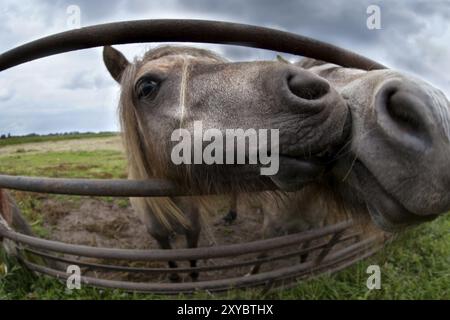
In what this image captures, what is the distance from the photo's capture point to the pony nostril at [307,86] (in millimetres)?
1293

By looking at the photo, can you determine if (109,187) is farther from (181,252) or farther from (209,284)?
(209,284)

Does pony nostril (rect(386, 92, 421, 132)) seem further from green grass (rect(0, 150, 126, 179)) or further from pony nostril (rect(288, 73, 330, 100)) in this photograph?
green grass (rect(0, 150, 126, 179))

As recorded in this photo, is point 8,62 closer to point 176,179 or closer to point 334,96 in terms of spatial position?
point 176,179

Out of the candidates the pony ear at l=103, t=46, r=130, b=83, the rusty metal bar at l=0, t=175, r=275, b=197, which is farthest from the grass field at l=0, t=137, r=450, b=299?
the rusty metal bar at l=0, t=175, r=275, b=197

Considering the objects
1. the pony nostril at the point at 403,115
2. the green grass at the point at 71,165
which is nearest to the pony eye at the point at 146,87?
the pony nostril at the point at 403,115

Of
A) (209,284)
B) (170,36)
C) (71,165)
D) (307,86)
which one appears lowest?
(209,284)

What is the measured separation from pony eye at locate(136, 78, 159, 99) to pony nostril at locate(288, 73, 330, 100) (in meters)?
0.77

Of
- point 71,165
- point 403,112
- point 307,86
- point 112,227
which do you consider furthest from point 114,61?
point 71,165

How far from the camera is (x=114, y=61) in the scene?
241 cm

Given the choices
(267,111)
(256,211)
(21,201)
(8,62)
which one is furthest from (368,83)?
(21,201)

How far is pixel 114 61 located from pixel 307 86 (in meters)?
1.61

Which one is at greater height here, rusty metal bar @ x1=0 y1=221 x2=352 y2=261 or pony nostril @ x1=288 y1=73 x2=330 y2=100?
pony nostril @ x1=288 y1=73 x2=330 y2=100

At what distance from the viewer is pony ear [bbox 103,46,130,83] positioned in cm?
236

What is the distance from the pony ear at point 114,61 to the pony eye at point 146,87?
68 centimetres
